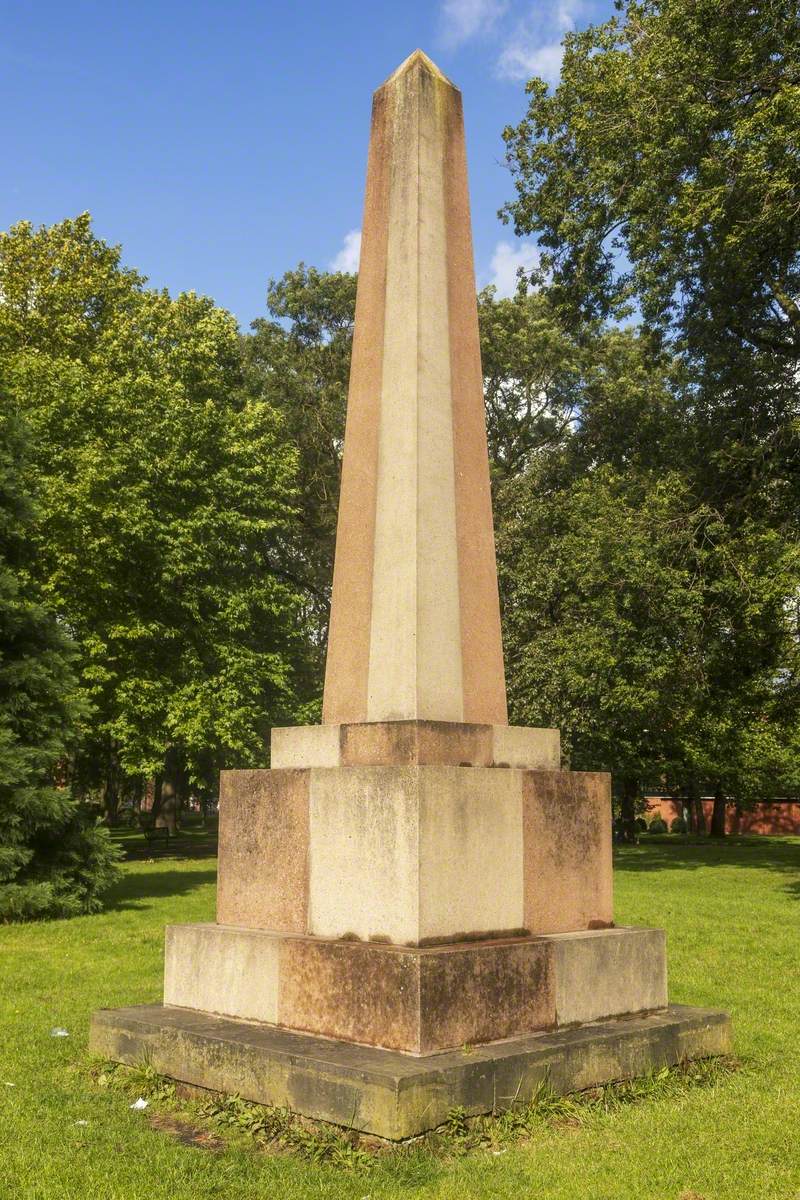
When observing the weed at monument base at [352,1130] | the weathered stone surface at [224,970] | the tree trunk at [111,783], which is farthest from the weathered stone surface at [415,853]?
the tree trunk at [111,783]

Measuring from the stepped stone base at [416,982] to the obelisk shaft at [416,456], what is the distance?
4.27ft

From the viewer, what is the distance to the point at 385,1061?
16.3ft

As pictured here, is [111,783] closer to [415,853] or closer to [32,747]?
[32,747]

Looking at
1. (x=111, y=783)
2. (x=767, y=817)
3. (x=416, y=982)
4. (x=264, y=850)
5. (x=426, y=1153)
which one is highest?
(x=111, y=783)

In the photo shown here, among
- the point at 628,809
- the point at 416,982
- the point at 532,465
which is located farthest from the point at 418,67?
the point at 628,809

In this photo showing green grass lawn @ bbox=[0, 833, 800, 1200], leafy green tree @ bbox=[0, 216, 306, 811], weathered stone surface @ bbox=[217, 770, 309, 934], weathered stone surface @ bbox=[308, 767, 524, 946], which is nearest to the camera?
green grass lawn @ bbox=[0, 833, 800, 1200]

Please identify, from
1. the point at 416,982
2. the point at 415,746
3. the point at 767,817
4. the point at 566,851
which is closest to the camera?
the point at 416,982

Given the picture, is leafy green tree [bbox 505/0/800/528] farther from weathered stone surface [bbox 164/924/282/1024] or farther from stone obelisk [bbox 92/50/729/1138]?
weathered stone surface [bbox 164/924/282/1024]

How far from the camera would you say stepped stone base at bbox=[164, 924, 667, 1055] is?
5.20m

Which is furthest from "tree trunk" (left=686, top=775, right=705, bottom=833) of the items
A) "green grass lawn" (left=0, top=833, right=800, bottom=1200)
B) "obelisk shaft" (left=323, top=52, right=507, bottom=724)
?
"obelisk shaft" (left=323, top=52, right=507, bottom=724)

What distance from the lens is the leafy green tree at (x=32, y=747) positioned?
14.4 m

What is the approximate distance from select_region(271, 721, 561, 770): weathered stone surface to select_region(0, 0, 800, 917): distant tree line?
907 centimetres

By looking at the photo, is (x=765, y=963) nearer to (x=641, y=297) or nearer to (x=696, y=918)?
(x=696, y=918)

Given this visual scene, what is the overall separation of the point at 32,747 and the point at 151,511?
10.6 meters
